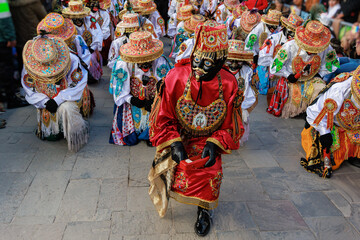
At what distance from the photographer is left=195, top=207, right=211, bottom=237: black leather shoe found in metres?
3.01

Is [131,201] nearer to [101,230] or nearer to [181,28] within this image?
[101,230]

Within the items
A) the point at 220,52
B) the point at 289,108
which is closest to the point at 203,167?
the point at 220,52

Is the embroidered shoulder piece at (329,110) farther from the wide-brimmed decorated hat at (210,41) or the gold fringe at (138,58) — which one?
the gold fringe at (138,58)

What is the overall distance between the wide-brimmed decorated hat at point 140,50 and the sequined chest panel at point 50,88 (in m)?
0.97

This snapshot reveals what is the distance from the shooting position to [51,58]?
3.92 metres

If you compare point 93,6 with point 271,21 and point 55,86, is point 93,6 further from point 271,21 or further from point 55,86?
point 271,21

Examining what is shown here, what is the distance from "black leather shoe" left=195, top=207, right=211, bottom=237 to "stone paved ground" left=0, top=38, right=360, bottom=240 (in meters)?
0.08

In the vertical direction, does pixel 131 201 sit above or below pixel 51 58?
below

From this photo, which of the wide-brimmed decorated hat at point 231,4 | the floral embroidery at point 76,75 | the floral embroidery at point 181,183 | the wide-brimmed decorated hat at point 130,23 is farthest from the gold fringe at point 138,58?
the wide-brimmed decorated hat at point 231,4

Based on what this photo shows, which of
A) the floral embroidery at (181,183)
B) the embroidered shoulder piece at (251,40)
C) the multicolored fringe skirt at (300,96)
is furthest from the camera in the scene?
the embroidered shoulder piece at (251,40)

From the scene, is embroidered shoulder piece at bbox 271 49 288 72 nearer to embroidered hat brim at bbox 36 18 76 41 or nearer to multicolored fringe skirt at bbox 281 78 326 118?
multicolored fringe skirt at bbox 281 78 326 118

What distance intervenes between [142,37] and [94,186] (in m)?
1.99

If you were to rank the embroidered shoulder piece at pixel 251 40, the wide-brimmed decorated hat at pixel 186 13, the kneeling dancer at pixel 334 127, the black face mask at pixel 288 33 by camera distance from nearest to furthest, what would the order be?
the kneeling dancer at pixel 334 127 < the black face mask at pixel 288 33 < the embroidered shoulder piece at pixel 251 40 < the wide-brimmed decorated hat at pixel 186 13

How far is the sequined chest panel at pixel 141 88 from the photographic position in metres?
4.30
